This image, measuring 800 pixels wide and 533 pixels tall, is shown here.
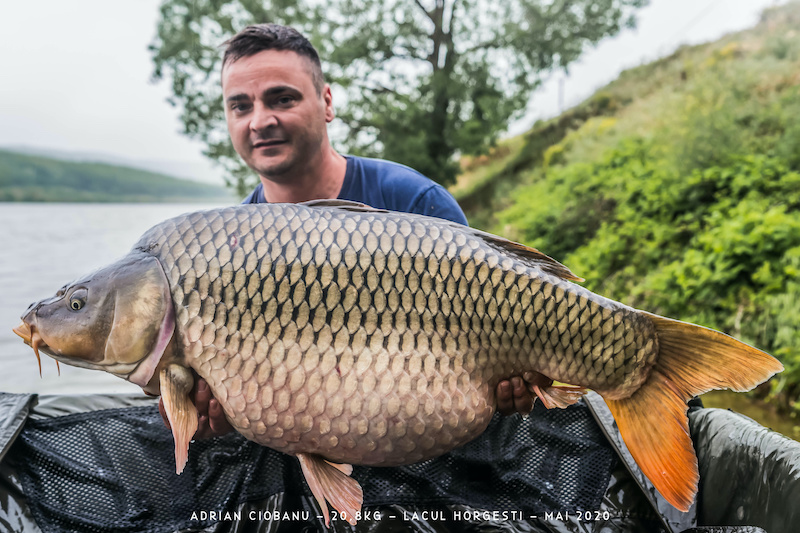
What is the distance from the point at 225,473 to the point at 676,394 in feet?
3.40

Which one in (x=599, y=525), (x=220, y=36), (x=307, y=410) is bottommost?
A: (x=599, y=525)

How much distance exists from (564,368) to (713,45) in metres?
10.5

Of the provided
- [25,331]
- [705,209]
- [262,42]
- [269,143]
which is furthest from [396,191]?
[705,209]

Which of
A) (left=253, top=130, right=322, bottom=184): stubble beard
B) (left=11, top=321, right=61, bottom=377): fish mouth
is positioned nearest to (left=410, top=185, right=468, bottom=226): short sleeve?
(left=253, top=130, right=322, bottom=184): stubble beard

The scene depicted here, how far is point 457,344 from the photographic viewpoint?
3.53 ft

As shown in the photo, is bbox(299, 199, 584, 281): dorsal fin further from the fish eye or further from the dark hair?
the dark hair

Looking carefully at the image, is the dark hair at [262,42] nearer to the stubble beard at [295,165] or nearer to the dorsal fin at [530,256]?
the stubble beard at [295,165]

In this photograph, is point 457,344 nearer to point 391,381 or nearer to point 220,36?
point 391,381

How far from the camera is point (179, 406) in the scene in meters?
1.05

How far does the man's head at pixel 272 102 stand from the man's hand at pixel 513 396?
927 millimetres

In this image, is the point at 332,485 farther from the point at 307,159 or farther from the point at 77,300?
the point at 307,159

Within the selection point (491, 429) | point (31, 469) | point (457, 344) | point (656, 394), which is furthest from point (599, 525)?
point (31, 469)

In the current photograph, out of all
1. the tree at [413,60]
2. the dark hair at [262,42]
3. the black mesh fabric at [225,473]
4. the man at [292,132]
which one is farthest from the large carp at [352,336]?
the tree at [413,60]

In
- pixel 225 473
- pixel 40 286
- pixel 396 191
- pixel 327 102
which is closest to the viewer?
pixel 225 473
